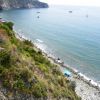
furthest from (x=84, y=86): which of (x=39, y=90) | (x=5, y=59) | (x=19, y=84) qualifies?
(x=19, y=84)

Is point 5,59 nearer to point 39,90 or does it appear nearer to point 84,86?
point 39,90

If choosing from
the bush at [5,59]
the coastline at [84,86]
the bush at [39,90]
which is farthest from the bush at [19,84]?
the coastline at [84,86]

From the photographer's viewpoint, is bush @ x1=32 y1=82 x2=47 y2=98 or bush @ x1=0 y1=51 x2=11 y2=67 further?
bush @ x1=0 y1=51 x2=11 y2=67

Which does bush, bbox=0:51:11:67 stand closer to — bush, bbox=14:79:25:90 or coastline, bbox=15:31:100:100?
bush, bbox=14:79:25:90

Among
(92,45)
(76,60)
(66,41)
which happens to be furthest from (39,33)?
(76,60)

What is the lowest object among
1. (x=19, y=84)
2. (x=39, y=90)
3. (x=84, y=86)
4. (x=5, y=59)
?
(x=84, y=86)

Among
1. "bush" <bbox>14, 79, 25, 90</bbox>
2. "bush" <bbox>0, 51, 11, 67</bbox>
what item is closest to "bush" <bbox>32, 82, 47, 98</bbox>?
"bush" <bbox>14, 79, 25, 90</bbox>

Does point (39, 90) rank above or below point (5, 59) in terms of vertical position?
below

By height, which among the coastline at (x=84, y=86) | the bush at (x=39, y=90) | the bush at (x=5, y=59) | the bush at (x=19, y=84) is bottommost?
the coastline at (x=84, y=86)

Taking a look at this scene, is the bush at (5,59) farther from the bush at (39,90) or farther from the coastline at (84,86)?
the coastline at (84,86)

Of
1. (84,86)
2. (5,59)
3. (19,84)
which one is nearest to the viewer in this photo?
(19,84)

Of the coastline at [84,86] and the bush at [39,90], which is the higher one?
the bush at [39,90]
